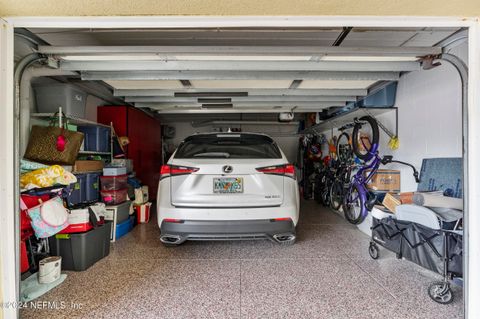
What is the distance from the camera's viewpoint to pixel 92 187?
11.5 feet

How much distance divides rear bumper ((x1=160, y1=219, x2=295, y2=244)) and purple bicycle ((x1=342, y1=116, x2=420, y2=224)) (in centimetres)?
169

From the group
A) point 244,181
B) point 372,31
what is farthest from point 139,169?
point 372,31

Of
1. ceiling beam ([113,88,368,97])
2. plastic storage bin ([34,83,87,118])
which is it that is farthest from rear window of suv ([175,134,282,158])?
plastic storage bin ([34,83,87,118])

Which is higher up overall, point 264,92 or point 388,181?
point 264,92

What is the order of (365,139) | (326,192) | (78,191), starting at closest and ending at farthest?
1. (78,191)
2. (365,139)
3. (326,192)

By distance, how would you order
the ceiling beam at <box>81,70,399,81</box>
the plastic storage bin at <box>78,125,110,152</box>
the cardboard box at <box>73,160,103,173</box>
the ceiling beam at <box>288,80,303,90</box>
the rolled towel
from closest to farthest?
1. the rolled towel
2. the ceiling beam at <box>81,70,399,81</box>
3. the ceiling beam at <box>288,80,303,90</box>
4. the cardboard box at <box>73,160,103,173</box>
5. the plastic storage bin at <box>78,125,110,152</box>

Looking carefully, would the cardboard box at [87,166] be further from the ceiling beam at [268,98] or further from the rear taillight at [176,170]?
the rear taillight at [176,170]

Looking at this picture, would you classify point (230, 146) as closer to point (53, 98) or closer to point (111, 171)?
point (111, 171)

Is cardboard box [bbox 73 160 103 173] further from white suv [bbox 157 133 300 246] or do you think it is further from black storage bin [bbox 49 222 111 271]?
white suv [bbox 157 133 300 246]

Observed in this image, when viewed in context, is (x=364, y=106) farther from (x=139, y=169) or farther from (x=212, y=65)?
(x=139, y=169)

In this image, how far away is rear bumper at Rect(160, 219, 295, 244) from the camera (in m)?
2.42

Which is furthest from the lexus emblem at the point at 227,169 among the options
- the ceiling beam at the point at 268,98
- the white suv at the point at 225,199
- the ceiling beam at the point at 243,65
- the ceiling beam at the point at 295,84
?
the ceiling beam at the point at 268,98

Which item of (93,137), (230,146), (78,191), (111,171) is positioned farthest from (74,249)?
(93,137)

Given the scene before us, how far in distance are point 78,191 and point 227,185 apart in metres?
2.23
